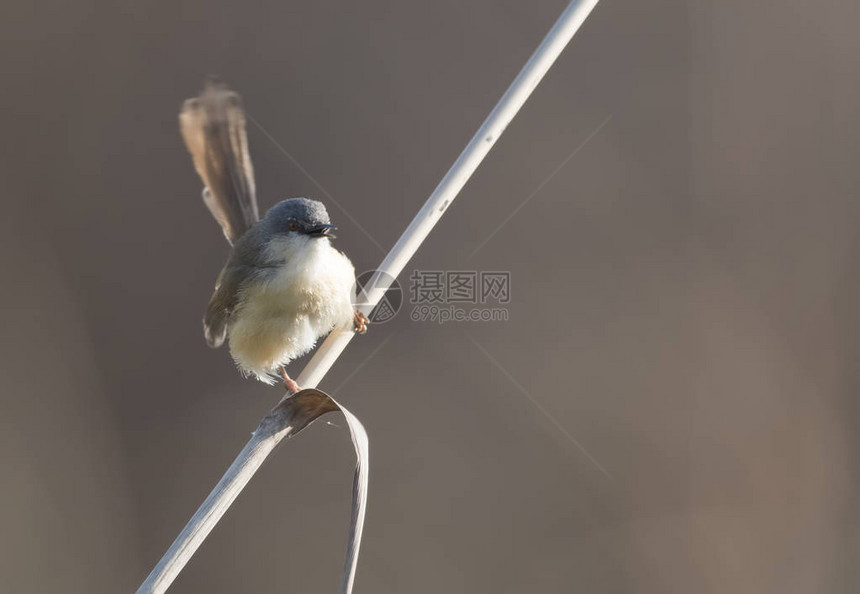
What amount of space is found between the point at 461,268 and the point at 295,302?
1.77m

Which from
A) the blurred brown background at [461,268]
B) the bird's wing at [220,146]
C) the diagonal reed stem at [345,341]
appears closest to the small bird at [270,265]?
the bird's wing at [220,146]

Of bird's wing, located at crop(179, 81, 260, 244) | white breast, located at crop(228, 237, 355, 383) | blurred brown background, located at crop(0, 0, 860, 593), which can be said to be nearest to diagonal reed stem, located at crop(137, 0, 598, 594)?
white breast, located at crop(228, 237, 355, 383)

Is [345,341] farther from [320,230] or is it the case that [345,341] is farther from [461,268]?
[461,268]

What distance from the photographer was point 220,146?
2.85m

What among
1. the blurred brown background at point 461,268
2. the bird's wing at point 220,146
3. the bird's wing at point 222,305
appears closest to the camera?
the bird's wing at point 220,146

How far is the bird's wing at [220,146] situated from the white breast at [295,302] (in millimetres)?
346

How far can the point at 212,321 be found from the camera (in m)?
3.22

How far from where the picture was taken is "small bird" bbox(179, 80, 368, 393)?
2.76 metres

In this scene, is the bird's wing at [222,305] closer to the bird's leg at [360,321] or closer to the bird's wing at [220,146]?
the bird's wing at [220,146]

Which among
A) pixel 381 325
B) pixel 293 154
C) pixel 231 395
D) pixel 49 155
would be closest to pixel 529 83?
pixel 381 325

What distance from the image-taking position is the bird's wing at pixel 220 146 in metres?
2.74

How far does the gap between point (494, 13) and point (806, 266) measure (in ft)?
7.45

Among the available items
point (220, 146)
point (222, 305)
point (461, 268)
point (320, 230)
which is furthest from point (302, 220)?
point (461, 268)

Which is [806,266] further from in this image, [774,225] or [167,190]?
[167,190]
